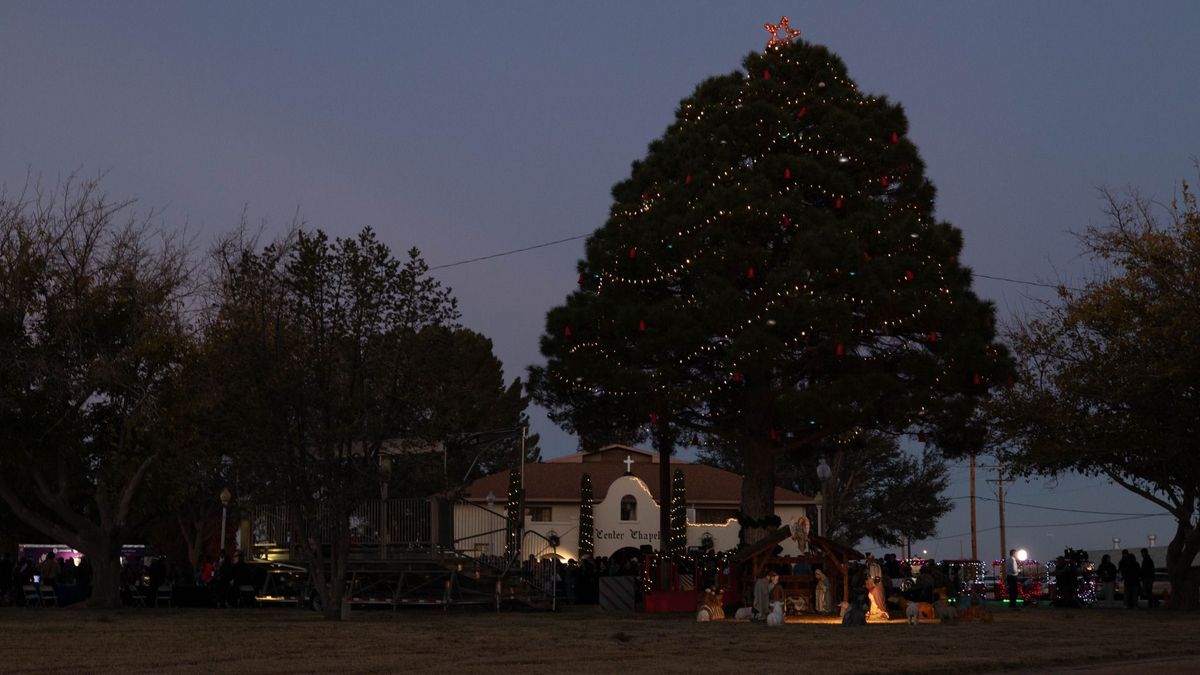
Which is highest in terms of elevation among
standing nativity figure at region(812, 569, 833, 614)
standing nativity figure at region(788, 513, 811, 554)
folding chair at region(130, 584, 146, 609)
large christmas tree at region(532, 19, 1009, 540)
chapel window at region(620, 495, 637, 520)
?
large christmas tree at region(532, 19, 1009, 540)

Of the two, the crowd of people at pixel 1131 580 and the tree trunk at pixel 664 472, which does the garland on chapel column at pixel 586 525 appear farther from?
the crowd of people at pixel 1131 580

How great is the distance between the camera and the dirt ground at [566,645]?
18156 millimetres

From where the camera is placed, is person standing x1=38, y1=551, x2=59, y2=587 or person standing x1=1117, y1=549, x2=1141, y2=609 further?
person standing x1=38, y1=551, x2=59, y2=587

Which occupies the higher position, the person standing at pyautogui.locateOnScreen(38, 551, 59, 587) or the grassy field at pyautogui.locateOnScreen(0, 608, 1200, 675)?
the person standing at pyautogui.locateOnScreen(38, 551, 59, 587)

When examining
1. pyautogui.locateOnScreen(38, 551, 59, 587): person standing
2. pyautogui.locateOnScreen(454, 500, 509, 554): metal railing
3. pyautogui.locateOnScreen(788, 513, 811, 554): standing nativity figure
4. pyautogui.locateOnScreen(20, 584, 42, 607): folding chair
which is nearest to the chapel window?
pyautogui.locateOnScreen(454, 500, 509, 554): metal railing

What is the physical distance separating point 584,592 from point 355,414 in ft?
54.7

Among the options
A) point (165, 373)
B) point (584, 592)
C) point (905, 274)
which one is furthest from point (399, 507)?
point (905, 274)

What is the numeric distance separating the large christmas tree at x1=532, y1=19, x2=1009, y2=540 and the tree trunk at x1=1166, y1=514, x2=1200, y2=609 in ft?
23.3

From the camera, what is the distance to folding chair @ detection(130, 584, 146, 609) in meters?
41.4

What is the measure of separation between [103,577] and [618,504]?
28998 mm

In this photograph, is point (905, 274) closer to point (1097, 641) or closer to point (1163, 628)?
point (1163, 628)

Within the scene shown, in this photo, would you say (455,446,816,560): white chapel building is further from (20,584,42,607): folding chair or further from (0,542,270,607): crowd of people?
(20,584,42,607): folding chair

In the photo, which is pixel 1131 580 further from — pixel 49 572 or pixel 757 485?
pixel 49 572

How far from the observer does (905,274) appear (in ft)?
122
